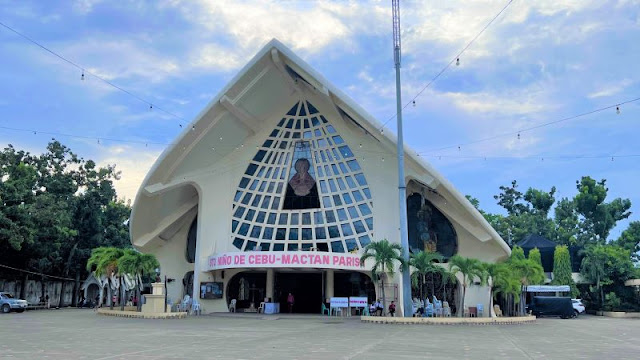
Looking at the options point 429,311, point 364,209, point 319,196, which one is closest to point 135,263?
point 319,196

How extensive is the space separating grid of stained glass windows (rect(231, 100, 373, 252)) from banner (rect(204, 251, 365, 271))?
308cm

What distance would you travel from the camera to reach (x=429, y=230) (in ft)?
117

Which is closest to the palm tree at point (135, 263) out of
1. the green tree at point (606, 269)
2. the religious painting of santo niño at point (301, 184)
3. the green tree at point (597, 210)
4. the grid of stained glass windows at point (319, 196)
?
the grid of stained glass windows at point (319, 196)

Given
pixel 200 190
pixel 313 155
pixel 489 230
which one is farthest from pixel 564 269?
pixel 200 190

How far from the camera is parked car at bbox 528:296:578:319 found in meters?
34.8

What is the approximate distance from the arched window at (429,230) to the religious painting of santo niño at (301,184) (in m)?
6.65

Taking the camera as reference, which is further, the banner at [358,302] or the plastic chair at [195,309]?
the plastic chair at [195,309]

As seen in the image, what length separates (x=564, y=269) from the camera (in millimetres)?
41969

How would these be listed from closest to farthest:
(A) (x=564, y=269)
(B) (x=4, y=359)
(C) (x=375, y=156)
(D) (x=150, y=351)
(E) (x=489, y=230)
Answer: (B) (x=4, y=359)
(D) (x=150, y=351)
(E) (x=489, y=230)
(C) (x=375, y=156)
(A) (x=564, y=269)

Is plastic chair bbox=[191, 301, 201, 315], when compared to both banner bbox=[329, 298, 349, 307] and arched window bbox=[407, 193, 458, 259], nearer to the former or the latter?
banner bbox=[329, 298, 349, 307]

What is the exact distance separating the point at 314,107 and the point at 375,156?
218 inches

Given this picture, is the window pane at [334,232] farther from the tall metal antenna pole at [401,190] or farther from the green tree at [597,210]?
the green tree at [597,210]

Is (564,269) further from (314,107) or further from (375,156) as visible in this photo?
(314,107)

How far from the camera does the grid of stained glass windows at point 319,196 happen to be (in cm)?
3559
